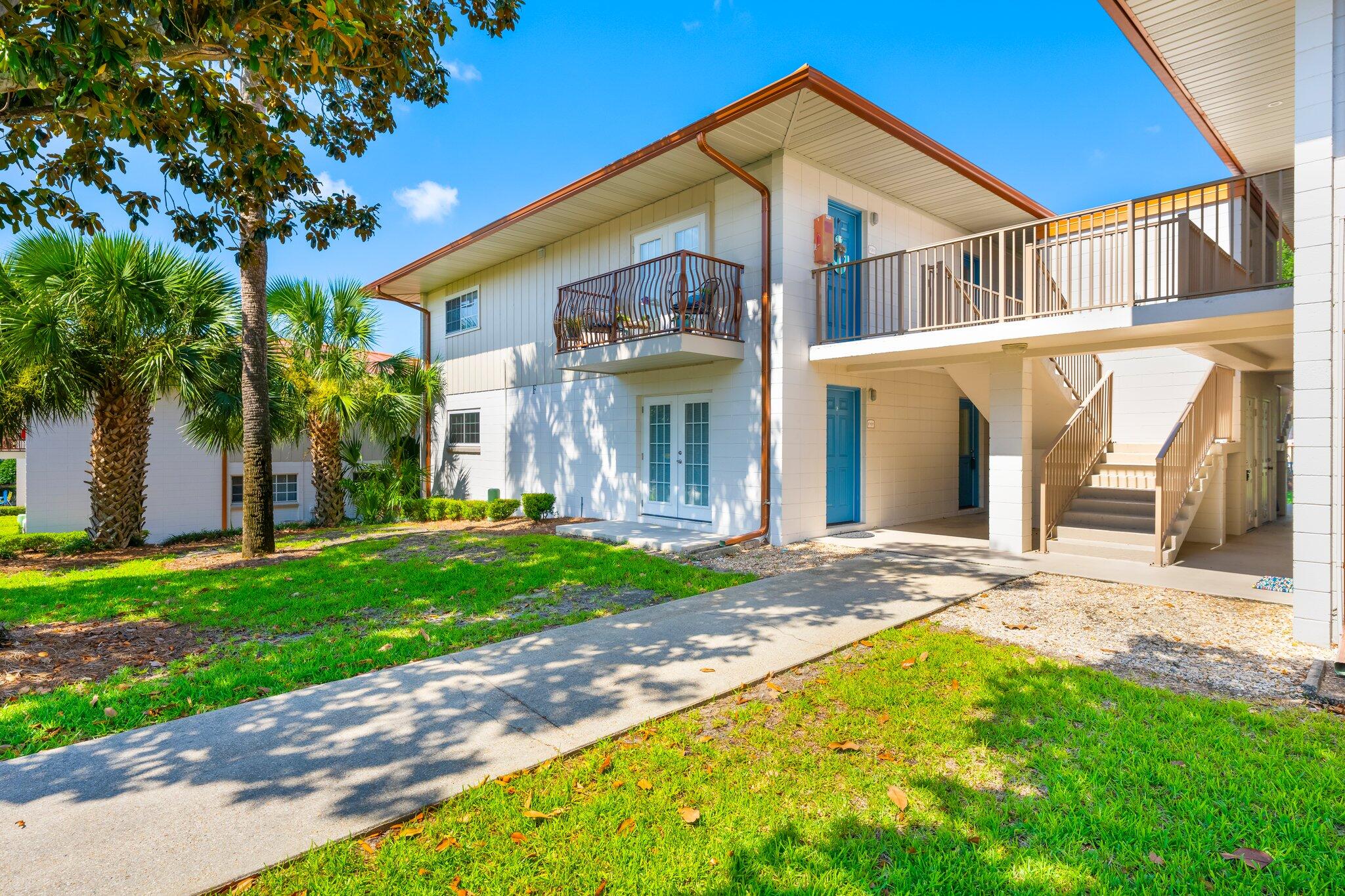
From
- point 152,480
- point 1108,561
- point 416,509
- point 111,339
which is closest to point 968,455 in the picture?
point 1108,561

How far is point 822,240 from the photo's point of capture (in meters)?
10.1

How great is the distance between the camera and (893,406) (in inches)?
474

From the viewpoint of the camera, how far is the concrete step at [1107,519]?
8.80 meters

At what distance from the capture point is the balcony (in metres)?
9.84

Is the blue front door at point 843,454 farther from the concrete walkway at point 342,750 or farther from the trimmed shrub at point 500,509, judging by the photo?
the trimmed shrub at point 500,509

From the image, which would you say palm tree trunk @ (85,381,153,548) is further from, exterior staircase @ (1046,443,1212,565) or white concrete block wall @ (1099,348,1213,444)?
white concrete block wall @ (1099,348,1213,444)

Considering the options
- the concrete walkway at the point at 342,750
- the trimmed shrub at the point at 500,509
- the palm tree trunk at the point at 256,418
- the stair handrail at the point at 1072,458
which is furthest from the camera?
the trimmed shrub at the point at 500,509

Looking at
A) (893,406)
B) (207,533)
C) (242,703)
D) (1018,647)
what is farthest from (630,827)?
(207,533)

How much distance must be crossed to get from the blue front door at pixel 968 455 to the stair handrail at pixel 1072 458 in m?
2.93

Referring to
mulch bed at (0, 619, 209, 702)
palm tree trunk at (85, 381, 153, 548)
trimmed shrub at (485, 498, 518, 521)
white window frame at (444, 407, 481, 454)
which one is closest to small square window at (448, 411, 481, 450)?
white window frame at (444, 407, 481, 454)

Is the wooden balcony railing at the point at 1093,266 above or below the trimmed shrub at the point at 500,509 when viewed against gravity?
above

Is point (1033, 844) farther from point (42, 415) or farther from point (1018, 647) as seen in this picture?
point (42, 415)

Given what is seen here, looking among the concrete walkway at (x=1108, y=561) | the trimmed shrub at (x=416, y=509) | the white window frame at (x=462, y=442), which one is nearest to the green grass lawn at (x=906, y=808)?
the concrete walkway at (x=1108, y=561)

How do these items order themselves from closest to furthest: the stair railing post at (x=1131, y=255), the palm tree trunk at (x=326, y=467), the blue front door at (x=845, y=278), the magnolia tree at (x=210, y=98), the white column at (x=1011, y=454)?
the magnolia tree at (x=210, y=98), the stair railing post at (x=1131, y=255), the white column at (x=1011, y=454), the blue front door at (x=845, y=278), the palm tree trunk at (x=326, y=467)
